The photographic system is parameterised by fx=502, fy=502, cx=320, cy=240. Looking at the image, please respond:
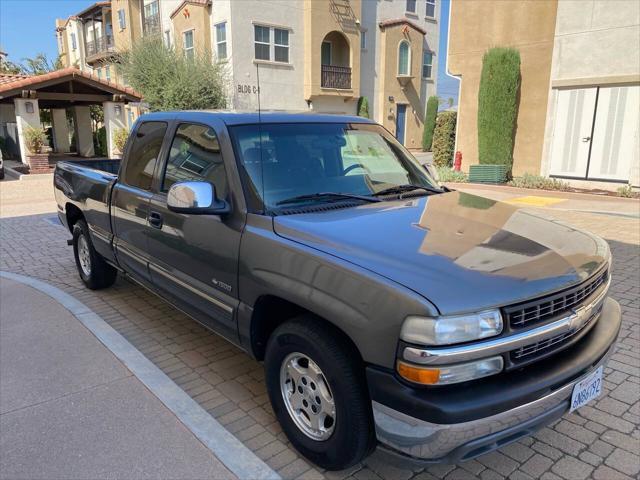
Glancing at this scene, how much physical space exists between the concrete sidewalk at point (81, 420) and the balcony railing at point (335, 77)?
26.4 meters

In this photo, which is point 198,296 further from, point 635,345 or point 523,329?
point 635,345

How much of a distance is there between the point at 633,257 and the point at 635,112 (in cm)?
689

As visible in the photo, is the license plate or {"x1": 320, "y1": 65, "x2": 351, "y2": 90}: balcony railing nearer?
the license plate

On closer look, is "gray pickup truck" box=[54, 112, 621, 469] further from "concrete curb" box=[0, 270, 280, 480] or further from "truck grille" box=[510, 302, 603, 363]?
"concrete curb" box=[0, 270, 280, 480]

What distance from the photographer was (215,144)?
3430 millimetres

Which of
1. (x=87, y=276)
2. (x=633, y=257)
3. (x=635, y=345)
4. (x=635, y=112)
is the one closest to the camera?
(x=635, y=345)

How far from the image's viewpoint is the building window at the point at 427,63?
34.8 meters

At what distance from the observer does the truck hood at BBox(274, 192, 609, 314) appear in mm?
2229

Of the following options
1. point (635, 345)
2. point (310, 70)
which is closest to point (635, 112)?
point (635, 345)

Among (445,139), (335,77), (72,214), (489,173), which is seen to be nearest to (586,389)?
(72,214)

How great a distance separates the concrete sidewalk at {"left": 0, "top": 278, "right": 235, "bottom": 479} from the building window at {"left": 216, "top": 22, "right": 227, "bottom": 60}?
77.7 ft

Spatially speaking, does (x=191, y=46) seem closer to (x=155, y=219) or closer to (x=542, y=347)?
(x=155, y=219)

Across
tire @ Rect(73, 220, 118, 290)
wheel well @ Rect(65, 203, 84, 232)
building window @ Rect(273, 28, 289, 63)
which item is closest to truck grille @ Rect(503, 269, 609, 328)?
tire @ Rect(73, 220, 118, 290)

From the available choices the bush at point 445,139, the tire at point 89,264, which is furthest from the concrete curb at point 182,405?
the bush at point 445,139
